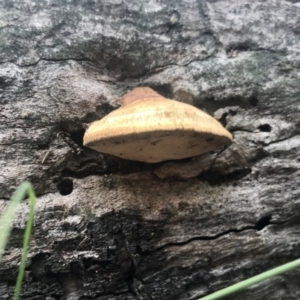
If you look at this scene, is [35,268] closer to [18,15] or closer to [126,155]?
[126,155]

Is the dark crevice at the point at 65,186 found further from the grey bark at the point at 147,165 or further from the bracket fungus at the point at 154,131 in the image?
the bracket fungus at the point at 154,131

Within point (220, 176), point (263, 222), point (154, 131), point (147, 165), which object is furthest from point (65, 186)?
point (263, 222)

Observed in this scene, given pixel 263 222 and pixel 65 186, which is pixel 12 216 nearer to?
pixel 65 186

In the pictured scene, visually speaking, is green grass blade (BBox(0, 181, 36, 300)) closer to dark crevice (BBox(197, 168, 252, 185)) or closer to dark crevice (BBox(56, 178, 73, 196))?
dark crevice (BBox(56, 178, 73, 196))

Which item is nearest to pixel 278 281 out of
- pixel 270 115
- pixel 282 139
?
pixel 282 139

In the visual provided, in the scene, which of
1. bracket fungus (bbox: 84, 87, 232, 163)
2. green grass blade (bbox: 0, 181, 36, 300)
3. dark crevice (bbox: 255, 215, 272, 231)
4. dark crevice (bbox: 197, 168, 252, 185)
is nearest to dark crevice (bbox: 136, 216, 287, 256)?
dark crevice (bbox: 255, 215, 272, 231)

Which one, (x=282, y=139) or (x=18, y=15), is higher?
(x=18, y=15)
